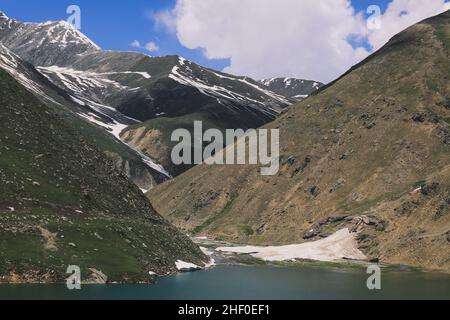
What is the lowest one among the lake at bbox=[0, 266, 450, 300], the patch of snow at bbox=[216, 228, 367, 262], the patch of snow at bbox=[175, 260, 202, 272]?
the lake at bbox=[0, 266, 450, 300]

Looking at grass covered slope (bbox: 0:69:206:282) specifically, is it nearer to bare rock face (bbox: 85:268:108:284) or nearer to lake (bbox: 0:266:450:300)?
bare rock face (bbox: 85:268:108:284)

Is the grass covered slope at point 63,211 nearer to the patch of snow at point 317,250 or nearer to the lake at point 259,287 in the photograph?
the lake at point 259,287

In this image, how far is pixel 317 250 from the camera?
16675 cm

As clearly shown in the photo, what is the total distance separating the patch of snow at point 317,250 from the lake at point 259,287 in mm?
29545

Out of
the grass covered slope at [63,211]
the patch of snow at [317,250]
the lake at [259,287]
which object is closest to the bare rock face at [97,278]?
the grass covered slope at [63,211]

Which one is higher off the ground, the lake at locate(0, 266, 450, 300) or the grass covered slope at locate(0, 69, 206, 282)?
the grass covered slope at locate(0, 69, 206, 282)

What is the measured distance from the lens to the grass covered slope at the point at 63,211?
94750 millimetres

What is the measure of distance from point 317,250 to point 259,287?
68.4m

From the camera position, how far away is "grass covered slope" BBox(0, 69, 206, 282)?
311ft

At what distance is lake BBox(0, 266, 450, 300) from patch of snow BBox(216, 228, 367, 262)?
29.5 m

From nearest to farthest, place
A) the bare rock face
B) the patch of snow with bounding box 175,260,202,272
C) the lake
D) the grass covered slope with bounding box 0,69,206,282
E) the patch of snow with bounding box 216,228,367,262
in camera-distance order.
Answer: the lake → the bare rock face → the grass covered slope with bounding box 0,69,206,282 → the patch of snow with bounding box 175,260,202,272 → the patch of snow with bounding box 216,228,367,262

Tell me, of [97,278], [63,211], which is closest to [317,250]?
[63,211]

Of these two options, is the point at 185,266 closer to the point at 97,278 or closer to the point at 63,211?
the point at 63,211

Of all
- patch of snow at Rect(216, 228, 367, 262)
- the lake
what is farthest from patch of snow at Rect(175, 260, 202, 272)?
patch of snow at Rect(216, 228, 367, 262)
